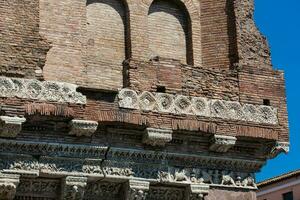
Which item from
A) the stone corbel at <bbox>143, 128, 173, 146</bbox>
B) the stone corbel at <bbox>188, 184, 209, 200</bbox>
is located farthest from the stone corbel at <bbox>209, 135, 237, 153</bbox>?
the stone corbel at <bbox>143, 128, 173, 146</bbox>

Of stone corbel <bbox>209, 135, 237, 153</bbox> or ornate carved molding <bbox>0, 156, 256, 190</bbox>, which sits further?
stone corbel <bbox>209, 135, 237, 153</bbox>

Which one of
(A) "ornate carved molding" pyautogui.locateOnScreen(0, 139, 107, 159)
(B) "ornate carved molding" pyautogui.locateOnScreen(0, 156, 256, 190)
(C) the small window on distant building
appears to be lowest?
(B) "ornate carved molding" pyautogui.locateOnScreen(0, 156, 256, 190)

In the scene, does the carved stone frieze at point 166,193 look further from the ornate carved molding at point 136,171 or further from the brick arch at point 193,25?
the brick arch at point 193,25

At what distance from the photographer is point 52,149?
11.5 meters

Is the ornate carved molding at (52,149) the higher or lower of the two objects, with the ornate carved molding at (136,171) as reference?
higher

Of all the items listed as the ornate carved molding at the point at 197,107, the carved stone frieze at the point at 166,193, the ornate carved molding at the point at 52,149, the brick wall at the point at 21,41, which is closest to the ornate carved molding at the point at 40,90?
the brick wall at the point at 21,41

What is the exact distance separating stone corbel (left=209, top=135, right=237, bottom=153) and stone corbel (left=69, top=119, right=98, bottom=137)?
190 cm

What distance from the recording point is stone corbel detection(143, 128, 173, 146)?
11.8 m

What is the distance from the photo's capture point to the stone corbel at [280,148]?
1281 cm

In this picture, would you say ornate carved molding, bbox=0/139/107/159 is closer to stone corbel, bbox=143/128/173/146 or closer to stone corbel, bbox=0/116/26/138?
stone corbel, bbox=0/116/26/138

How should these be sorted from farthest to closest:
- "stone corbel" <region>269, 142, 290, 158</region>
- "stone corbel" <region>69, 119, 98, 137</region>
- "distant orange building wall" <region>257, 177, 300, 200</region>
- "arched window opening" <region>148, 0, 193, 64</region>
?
"distant orange building wall" <region>257, 177, 300, 200</region> < "arched window opening" <region>148, 0, 193, 64</region> < "stone corbel" <region>269, 142, 290, 158</region> < "stone corbel" <region>69, 119, 98, 137</region>

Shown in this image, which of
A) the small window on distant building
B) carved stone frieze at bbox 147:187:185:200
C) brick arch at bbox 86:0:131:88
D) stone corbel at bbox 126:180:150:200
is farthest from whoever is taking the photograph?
the small window on distant building

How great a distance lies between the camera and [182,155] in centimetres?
1227

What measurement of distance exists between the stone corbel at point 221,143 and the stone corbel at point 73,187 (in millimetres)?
2066
